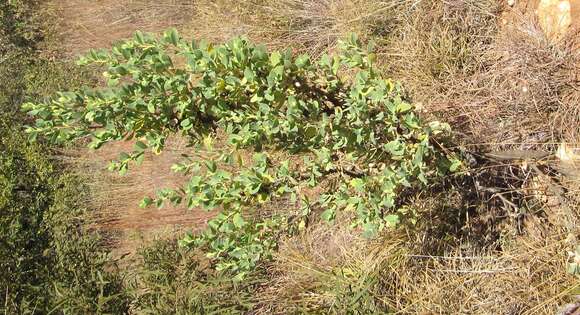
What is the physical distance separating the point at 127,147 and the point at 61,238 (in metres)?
1.00

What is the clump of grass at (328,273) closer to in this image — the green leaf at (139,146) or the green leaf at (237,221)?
the green leaf at (237,221)

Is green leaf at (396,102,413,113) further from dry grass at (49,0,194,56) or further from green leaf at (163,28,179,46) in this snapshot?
dry grass at (49,0,194,56)

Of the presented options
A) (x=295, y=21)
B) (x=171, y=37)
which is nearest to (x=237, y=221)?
(x=171, y=37)

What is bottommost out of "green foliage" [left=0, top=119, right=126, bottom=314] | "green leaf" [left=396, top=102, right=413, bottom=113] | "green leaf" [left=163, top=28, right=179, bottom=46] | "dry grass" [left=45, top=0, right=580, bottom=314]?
"green foliage" [left=0, top=119, right=126, bottom=314]

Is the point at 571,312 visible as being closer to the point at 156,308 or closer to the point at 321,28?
the point at 156,308

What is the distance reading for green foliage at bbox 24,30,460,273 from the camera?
2365 millimetres

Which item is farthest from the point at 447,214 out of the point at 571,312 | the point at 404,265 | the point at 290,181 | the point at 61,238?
the point at 61,238

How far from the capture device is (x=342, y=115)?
8.30 feet

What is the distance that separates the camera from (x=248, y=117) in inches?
96.6

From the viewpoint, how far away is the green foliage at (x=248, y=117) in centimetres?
237

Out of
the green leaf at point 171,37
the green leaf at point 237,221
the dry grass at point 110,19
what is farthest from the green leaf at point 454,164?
the dry grass at point 110,19

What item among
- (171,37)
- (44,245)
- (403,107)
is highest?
(171,37)

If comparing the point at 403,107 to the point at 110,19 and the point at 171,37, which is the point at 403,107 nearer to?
the point at 171,37

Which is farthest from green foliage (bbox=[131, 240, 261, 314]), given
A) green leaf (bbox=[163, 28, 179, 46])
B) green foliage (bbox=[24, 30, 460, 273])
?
green leaf (bbox=[163, 28, 179, 46])
